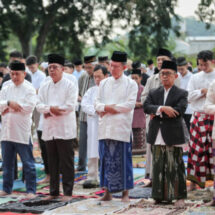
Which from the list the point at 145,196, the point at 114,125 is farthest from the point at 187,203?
the point at 114,125

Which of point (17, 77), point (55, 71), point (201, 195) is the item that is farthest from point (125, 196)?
point (17, 77)

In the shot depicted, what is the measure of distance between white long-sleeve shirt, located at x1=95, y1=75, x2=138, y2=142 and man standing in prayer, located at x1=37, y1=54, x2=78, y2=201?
0.43 meters

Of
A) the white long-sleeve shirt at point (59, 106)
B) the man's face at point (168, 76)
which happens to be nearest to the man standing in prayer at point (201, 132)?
the man's face at point (168, 76)

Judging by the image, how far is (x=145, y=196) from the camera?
295 inches

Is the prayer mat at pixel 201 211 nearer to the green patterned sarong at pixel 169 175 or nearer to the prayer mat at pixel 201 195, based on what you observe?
the green patterned sarong at pixel 169 175

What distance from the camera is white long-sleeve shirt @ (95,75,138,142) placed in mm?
7145

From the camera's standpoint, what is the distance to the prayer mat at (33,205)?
265 inches

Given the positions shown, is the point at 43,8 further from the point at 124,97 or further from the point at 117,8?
the point at 124,97

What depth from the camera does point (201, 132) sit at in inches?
302

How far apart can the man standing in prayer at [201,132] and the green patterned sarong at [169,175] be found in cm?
95

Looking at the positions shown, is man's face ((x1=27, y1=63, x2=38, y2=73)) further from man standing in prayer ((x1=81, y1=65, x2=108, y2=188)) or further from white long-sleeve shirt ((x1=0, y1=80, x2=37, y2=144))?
Result: white long-sleeve shirt ((x1=0, y1=80, x2=37, y2=144))

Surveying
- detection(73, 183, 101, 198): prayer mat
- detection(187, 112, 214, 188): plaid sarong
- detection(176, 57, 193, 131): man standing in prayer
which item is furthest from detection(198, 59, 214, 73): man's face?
detection(176, 57, 193, 131): man standing in prayer

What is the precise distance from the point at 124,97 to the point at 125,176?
101 centimetres

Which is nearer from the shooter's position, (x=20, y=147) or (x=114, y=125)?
(x=114, y=125)
